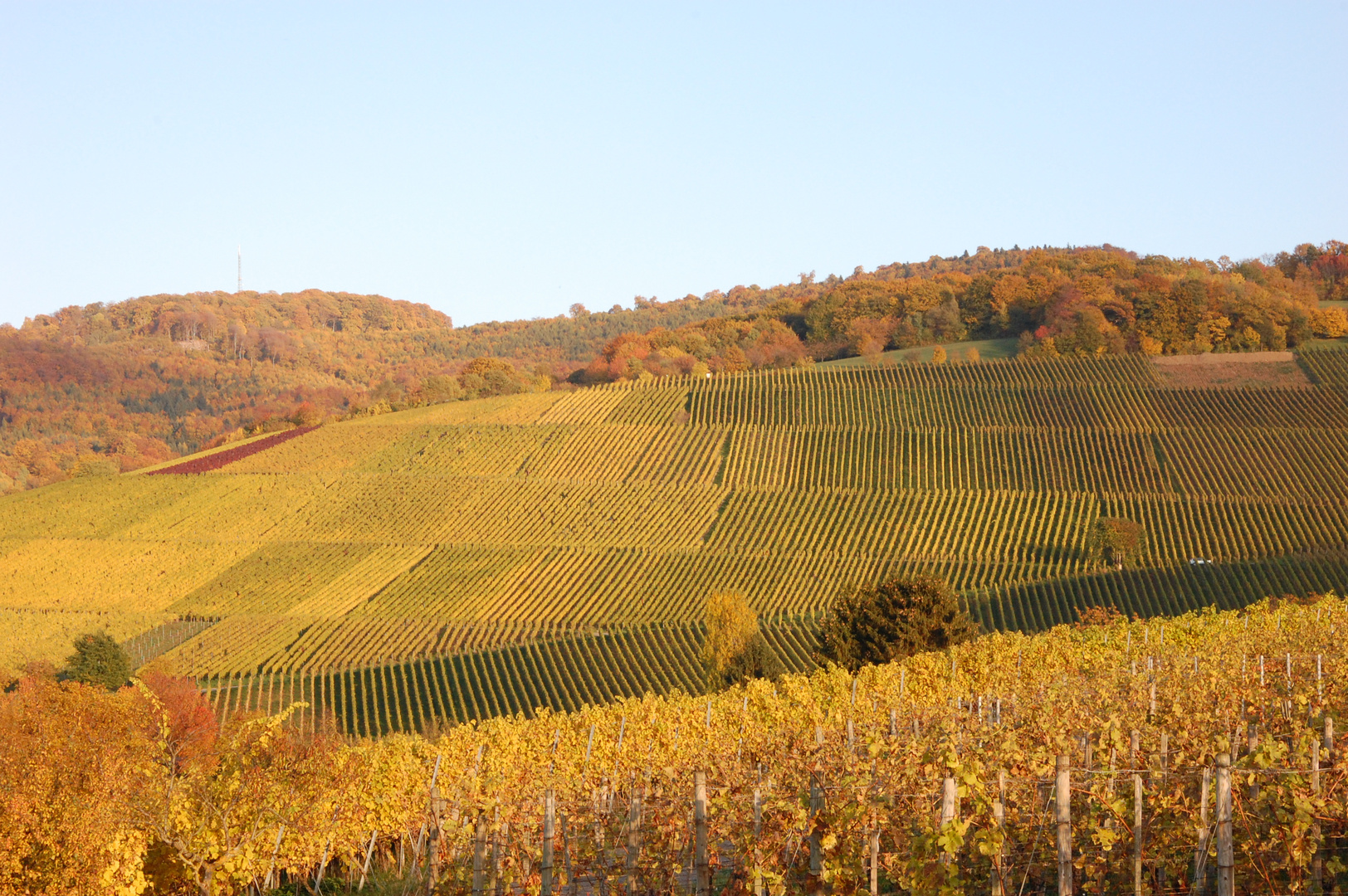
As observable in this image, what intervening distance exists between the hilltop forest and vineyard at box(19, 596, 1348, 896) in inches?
2582

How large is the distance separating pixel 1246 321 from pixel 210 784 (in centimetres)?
7865

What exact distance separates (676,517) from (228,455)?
3478 centimetres

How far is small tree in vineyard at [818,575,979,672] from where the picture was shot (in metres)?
33.0

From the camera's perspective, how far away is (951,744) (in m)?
10.1

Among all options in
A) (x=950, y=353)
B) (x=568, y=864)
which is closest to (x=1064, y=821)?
(x=568, y=864)

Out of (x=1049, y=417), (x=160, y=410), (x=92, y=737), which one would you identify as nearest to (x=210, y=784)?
(x=92, y=737)

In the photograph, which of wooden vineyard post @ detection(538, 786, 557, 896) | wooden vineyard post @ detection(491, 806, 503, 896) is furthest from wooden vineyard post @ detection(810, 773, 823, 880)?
→ wooden vineyard post @ detection(491, 806, 503, 896)

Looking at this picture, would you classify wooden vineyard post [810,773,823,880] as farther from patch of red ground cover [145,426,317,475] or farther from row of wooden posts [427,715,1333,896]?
patch of red ground cover [145,426,317,475]

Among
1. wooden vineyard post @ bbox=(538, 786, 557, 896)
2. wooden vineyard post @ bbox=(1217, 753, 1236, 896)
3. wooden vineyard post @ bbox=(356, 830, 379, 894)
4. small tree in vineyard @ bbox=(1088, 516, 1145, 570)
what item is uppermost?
wooden vineyard post @ bbox=(1217, 753, 1236, 896)

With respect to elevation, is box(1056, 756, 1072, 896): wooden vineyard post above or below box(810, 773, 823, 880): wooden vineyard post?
above

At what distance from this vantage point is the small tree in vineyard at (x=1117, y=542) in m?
47.8

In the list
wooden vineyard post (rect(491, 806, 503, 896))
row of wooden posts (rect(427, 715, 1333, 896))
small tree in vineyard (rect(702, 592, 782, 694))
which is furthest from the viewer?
small tree in vineyard (rect(702, 592, 782, 694))

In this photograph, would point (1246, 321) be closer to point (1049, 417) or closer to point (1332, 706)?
point (1049, 417)

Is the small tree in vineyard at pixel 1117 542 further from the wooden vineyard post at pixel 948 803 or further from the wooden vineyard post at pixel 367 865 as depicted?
the wooden vineyard post at pixel 948 803
